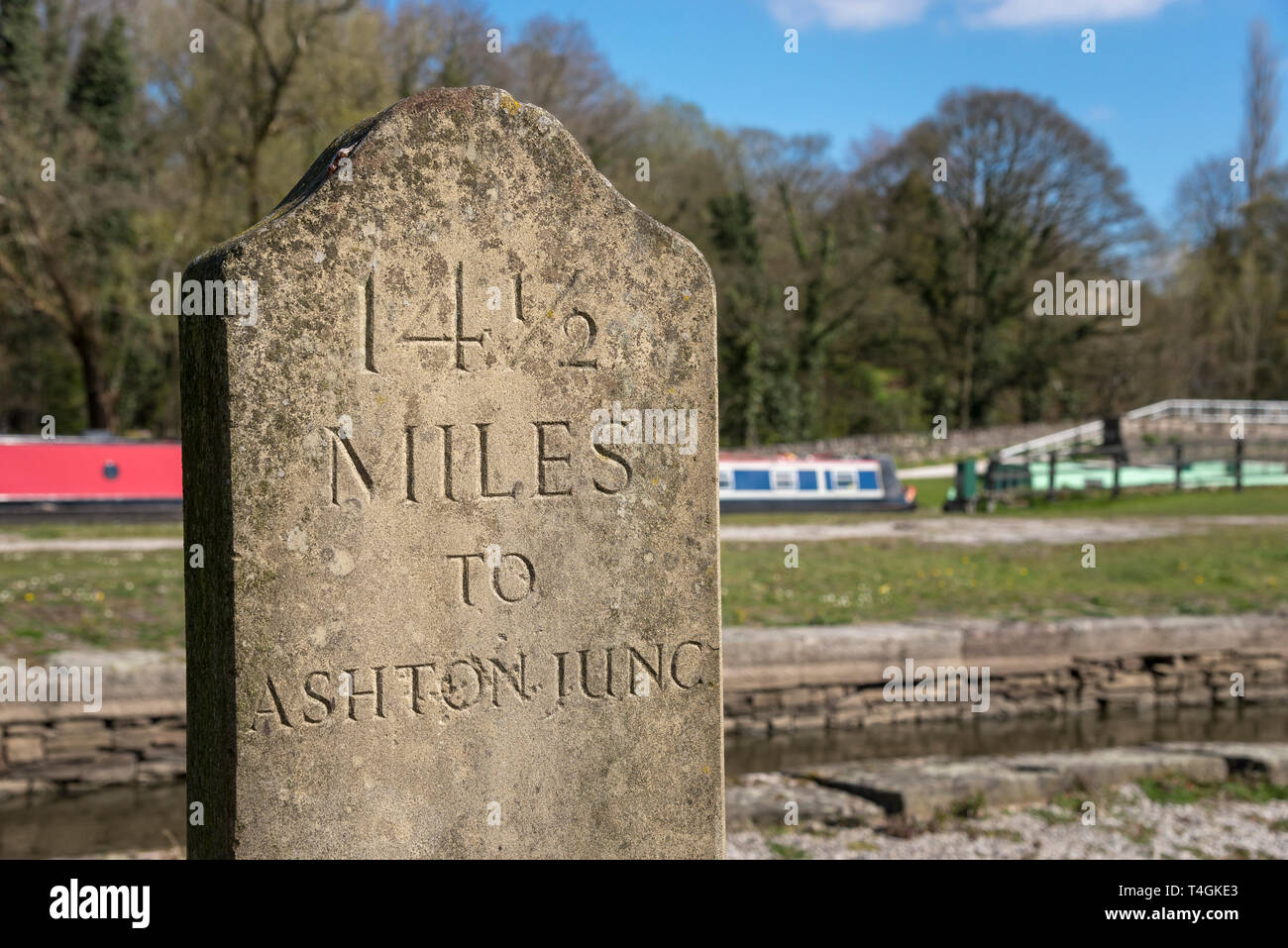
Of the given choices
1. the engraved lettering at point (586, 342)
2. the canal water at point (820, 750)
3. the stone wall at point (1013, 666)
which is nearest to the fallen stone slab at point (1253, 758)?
the canal water at point (820, 750)

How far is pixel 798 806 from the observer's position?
556 centimetres

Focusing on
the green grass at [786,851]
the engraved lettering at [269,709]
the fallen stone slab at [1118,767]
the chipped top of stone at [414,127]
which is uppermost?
the chipped top of stone at [414,127]

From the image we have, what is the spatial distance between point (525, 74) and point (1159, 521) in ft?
72.8

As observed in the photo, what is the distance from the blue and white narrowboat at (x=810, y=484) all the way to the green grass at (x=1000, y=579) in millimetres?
5157

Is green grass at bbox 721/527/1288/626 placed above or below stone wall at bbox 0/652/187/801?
above

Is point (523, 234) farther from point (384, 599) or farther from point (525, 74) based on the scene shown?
point (525, 74)

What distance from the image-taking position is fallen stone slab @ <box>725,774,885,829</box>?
17.9 ft

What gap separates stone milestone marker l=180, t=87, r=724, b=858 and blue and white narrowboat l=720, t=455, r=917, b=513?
1646 cm

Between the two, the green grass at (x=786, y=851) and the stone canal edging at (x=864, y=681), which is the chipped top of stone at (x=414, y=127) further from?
the stone canal edging at (x=864, y=681)

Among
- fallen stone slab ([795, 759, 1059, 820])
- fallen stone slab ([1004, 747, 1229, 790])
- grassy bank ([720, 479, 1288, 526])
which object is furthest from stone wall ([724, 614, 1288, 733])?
grassy bank ([720, 479, 1288, 526])

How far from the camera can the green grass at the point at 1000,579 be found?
31.8 ft

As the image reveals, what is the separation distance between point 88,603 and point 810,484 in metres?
13.2

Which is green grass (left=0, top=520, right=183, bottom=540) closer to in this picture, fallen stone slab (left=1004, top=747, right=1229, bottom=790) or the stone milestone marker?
fallen stone slab (left=1004, top=747, right=1229, bottom=790)

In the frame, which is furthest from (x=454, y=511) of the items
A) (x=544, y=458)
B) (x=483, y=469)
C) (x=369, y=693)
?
(x=369, y=693)
